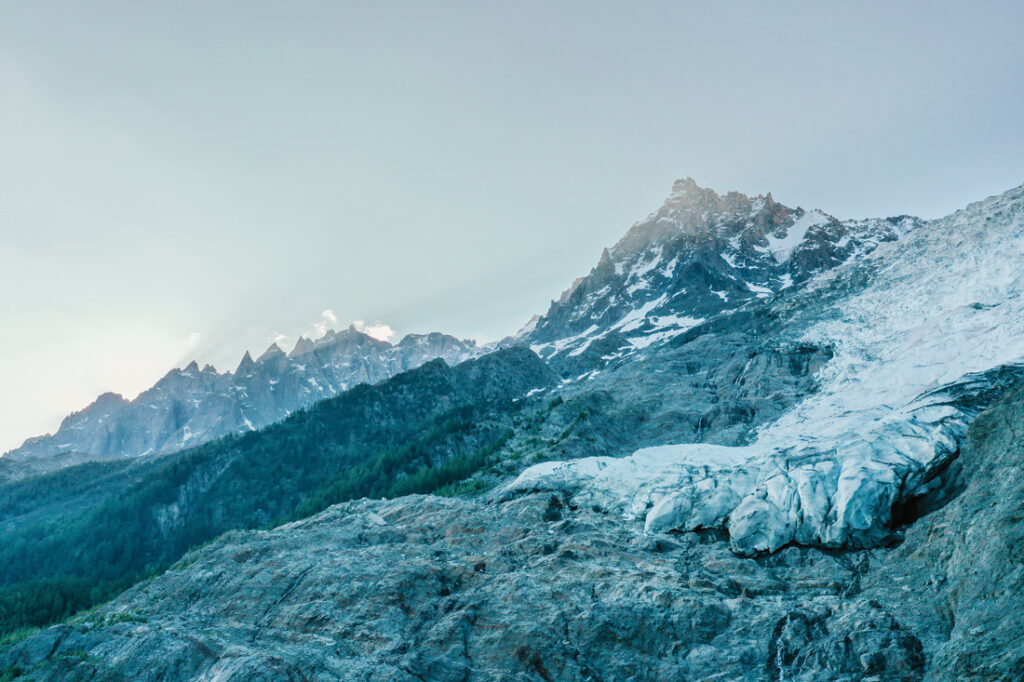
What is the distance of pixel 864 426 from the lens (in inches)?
1435

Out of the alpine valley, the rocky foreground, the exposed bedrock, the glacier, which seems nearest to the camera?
the rocky foreground

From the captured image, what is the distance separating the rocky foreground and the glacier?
133cm

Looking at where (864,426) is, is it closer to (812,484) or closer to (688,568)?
(812,484)

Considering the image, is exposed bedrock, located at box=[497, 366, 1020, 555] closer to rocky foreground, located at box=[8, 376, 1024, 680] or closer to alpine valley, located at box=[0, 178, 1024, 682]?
alpine valley, located at box=[0, 178, 1024, 682]

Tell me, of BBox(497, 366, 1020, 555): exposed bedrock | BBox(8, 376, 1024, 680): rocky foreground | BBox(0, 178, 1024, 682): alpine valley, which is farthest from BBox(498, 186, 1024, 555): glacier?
BBox(8, 376, 1024, 680): rocky foreground

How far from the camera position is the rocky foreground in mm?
19375

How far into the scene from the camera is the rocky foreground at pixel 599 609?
1938cm

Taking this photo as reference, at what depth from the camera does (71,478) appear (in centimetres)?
18275

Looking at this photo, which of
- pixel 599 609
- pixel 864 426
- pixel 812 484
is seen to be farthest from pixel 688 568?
pixel 864 426

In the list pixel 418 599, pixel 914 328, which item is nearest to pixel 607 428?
pixel 914 328

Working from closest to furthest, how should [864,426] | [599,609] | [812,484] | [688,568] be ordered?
[599,609] < [688,568] < [812,484] < [864,426]

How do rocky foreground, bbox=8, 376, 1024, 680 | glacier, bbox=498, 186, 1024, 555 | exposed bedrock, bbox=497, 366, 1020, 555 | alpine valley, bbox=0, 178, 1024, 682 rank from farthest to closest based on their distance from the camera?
glacier, bbox=498, 186, 1024, 555, exposed bedrock, bbox=497, 366, 1020, 555, alpine valley, bbox=0, 178, 1024, 682, rocky foreground, bbox=8, 376, 1024, 680

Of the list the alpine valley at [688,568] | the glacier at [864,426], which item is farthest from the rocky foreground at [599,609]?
the glacier at [864,426]

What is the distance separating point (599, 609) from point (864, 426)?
24.2m
